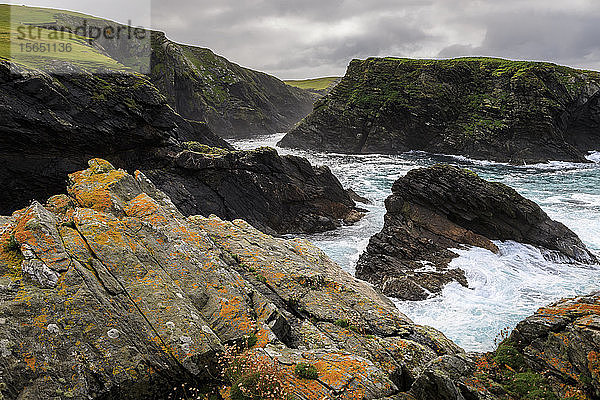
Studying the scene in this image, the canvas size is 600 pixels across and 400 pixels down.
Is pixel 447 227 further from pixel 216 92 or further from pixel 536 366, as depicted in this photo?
pixel 216 92

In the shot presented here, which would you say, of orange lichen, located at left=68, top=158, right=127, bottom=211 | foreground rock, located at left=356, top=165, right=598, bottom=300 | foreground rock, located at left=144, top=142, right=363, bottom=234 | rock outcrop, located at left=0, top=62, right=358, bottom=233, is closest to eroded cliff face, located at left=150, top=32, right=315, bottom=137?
rock outcrop, located at left=0, top=62, right=358, bottom=233

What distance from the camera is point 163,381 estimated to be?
258 inches

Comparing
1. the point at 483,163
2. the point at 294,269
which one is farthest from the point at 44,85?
the point at 483,163

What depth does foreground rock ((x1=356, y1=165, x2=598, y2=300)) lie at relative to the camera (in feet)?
81.2

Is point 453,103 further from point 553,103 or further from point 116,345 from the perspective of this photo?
point 116,345

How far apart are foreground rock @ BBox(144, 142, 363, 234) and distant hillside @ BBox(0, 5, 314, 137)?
1558 centimetres

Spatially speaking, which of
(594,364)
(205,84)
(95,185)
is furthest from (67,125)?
(205,84)

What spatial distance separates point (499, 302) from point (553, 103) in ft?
233

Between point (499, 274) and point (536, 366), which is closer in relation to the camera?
point (536, 366)

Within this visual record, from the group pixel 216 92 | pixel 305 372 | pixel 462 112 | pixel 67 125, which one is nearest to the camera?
pixel 305 372

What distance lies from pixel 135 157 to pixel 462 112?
7535cm

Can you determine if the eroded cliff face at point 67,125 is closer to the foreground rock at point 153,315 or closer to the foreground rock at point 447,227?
the foreground rock at point 153,315

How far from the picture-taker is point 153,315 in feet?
24.2

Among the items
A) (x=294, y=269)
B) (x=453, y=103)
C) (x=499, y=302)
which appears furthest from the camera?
(x=453, y=103)
